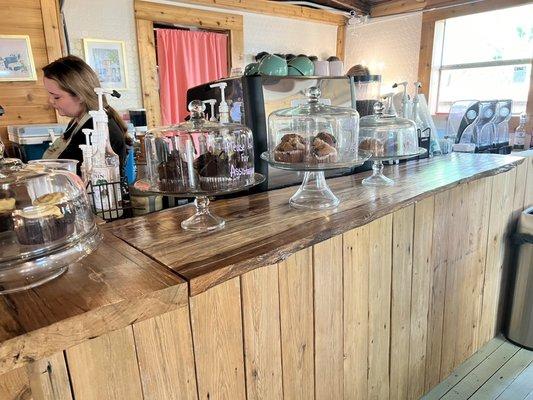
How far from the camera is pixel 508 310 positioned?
2088 millimetres

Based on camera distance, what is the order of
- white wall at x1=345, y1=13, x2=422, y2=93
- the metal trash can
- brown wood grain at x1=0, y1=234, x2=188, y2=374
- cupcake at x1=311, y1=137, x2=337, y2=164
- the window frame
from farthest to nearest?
white wall at x1=345, y1=13, x2=422, y2=93 < the window frame < the metal trash can < cupcake at x1=311, y1=137, x2=337, y2=164 < brown wood grain at x1=0, y1=234, x2=188, y2=374

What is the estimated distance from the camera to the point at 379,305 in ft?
4.12

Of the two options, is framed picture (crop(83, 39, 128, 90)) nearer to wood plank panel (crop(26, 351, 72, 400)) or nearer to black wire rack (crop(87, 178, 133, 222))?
black wire rack (crop(87, 178, 133, 222))

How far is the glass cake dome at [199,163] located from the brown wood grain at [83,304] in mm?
231

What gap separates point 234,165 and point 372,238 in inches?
18.7

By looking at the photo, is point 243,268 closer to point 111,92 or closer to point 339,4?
point 111,92

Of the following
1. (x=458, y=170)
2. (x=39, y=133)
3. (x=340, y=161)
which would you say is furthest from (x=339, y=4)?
(x=340, y=161)

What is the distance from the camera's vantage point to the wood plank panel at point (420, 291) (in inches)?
53.4

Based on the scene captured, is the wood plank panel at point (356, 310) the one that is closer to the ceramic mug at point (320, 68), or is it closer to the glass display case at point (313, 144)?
the glass display case at point (313, 144)

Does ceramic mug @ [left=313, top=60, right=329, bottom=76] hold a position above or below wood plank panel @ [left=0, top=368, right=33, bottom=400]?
above

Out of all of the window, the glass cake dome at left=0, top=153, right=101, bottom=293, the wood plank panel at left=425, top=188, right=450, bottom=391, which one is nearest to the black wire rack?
the glass cake dome at left=0, top=153, right=101, bottom=293

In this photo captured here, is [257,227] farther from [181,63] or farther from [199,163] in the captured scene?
[181,63]

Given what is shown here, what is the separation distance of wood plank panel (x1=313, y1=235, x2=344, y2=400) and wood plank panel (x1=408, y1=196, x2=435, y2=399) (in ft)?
1.37

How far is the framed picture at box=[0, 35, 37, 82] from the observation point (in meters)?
3.14
